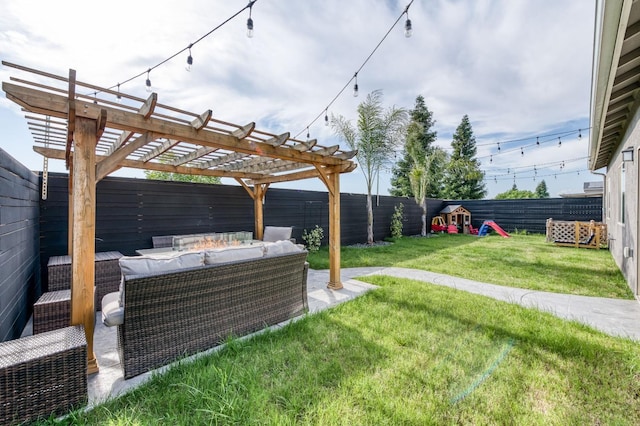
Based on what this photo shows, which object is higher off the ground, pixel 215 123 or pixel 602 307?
pixel 215 123

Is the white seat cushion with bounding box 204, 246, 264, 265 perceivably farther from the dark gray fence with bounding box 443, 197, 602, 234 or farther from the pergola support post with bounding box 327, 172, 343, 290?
the dark gray fence with bounding box 443, 197, 602, 234

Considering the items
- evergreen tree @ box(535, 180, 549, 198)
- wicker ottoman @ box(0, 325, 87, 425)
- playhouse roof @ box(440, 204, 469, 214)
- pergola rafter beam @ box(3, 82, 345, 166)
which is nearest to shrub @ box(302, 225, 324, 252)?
pergola rafter beam @ box(3, 82, 345, 166)

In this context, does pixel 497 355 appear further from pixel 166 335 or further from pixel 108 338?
pixel 108 338

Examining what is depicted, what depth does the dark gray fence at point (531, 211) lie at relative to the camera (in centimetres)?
1198

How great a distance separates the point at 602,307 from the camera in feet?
12.1

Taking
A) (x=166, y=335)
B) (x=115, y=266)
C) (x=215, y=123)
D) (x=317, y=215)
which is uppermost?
(x=215, y=123)

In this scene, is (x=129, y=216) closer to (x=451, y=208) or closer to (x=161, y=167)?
(x=161, y=167)

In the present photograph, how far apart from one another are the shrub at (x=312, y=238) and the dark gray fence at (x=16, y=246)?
5.78m

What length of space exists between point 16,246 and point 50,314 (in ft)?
2.49

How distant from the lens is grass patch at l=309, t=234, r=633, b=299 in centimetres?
477

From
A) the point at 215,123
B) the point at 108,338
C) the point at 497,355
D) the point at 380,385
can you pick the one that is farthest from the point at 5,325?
the point at 497,355

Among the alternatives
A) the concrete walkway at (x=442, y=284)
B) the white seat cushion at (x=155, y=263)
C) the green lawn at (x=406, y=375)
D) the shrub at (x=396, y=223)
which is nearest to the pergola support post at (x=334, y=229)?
the concrete walkway at (x=442, y=284)

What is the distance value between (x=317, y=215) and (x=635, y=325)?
6939 mm

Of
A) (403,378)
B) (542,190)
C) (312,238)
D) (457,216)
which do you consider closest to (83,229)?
(403,378)
